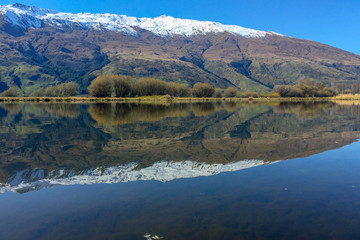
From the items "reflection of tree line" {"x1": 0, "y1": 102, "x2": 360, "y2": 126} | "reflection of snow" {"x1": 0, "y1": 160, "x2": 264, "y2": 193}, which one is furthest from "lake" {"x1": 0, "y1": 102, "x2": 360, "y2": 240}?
"reflection of tree line" {"x1": 0, "y1": 102, "x2": 360, "y2": 126}

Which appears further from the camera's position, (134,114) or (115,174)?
(134,114)

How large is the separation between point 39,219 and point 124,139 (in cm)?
1519

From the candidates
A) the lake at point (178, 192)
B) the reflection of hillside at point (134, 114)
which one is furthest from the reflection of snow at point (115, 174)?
the reflection of hillside at point (134, 114)

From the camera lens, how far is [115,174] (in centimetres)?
1338

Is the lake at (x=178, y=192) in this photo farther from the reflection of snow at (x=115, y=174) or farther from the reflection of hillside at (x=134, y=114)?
the reflection of hillside at (x=134, y=114)

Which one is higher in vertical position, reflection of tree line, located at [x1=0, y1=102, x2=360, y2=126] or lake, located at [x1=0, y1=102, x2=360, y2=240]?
reflection of tree line, located at [x1=0, y1=102, x2=360, y2=126]

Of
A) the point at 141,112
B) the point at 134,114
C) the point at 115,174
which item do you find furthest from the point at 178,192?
the point at 141,112

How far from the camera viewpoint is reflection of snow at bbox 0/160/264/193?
12.1 meters

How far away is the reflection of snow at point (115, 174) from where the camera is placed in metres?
12.1

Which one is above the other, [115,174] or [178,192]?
[115,174]

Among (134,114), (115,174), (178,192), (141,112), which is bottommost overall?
A: (178,192)

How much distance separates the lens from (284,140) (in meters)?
23.8

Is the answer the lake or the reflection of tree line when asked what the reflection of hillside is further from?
the lake

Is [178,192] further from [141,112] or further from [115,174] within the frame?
[141,112]
